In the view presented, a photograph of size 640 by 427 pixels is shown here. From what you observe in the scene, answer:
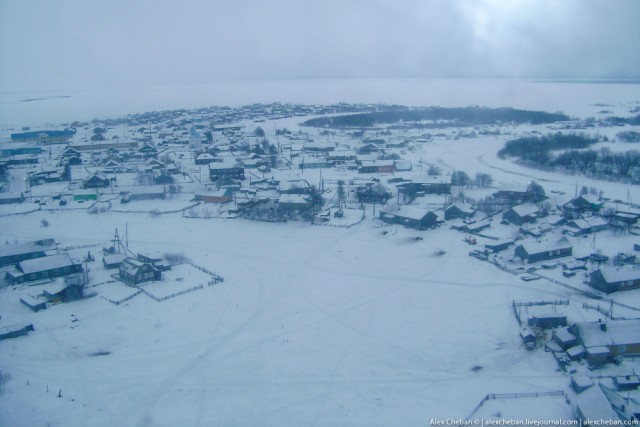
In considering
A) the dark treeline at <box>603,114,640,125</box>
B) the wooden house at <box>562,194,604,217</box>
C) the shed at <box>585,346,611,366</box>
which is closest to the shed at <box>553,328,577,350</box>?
the shed at <box>585,346,611,366</box>

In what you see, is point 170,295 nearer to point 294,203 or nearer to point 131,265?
point 131,265

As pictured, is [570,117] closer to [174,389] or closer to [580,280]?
[580,280]

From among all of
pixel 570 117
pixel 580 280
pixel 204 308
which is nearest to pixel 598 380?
pixel 580 280

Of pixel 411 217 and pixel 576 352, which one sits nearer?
pixel 576 352

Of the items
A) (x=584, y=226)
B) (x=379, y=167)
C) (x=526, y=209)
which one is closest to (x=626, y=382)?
(x=584, y=226)

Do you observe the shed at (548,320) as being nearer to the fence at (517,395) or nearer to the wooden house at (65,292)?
the fence at (517,395)

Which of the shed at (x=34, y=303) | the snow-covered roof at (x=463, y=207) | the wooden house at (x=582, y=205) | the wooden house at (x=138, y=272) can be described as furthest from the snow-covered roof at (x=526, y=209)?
the shed at (x=34, y=303)
